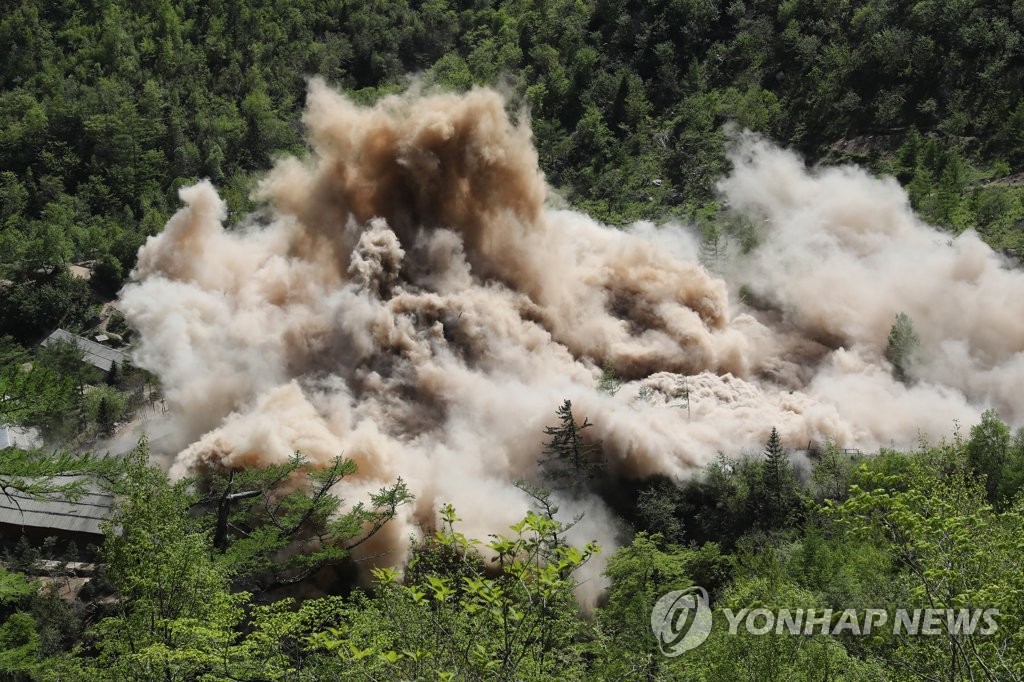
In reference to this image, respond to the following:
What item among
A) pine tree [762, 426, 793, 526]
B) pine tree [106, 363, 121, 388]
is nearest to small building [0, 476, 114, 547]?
pine tree [106, 363, 121, 388]

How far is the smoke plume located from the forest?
1.57ft

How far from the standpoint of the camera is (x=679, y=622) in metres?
23.5

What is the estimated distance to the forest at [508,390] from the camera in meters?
14.1

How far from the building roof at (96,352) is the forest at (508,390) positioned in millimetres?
2461

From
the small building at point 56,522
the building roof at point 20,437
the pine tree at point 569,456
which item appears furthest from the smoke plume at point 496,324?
the building roof at point 20,437

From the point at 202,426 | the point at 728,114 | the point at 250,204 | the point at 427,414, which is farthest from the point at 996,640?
the point at 250,204

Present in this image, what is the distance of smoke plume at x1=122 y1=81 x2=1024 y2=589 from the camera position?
40.8 m

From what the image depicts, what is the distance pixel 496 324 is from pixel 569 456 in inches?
367

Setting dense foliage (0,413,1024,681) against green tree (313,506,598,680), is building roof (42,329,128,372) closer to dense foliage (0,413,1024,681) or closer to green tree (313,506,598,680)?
dense foliage (0,413,1024,681)

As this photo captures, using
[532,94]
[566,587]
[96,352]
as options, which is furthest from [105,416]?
[532,94]

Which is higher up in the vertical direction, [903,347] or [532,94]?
[532,94]

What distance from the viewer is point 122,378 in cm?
6600

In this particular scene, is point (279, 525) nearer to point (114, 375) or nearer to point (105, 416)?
point (105, 416)

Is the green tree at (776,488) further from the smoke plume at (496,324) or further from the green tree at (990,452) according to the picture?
the green tree at (990,452)
